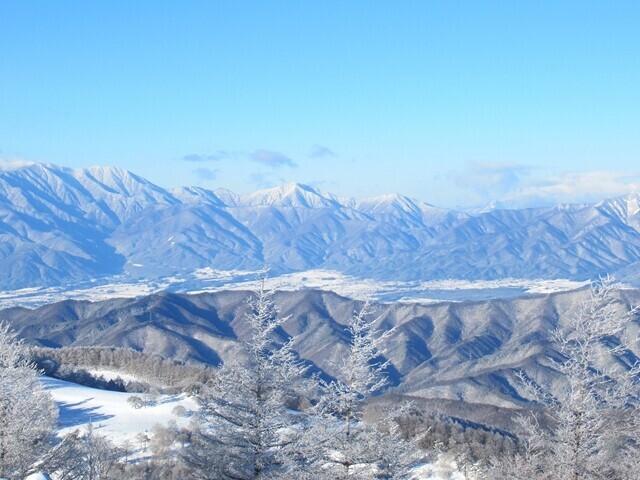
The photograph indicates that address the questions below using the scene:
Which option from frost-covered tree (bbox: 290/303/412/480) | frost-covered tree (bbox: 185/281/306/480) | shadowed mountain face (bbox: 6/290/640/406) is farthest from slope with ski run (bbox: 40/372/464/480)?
shadowed mountain face (bbox: 6/290/640/406)

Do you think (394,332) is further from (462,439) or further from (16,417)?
(16,417)

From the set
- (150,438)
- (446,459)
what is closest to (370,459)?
(446,459)

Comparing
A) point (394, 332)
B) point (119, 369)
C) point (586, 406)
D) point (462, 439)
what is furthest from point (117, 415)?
point (394, 332)

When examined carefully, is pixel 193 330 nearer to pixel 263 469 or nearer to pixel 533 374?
pixel 533 374

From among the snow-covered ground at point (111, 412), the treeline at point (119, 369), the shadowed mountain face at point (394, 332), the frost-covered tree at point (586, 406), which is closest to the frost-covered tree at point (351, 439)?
the frost-covered tree at point (586, 406)

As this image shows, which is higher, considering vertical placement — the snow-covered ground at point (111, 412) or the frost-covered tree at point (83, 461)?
the frost-covered tree at point (83, 461)

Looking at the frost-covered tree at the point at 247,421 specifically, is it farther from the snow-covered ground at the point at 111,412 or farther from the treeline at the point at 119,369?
the treeline at the point at 119,369
